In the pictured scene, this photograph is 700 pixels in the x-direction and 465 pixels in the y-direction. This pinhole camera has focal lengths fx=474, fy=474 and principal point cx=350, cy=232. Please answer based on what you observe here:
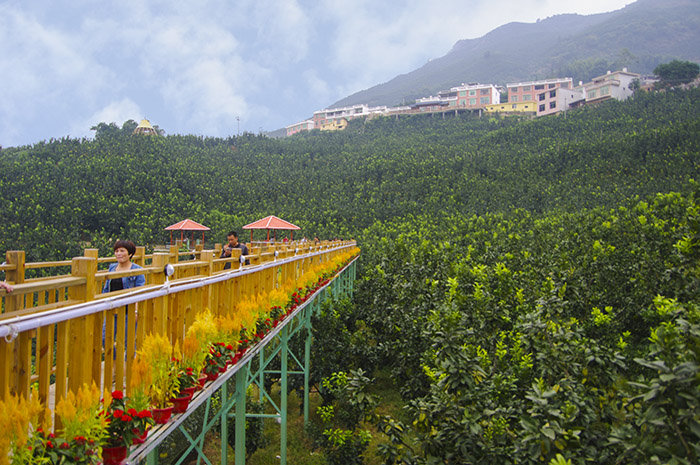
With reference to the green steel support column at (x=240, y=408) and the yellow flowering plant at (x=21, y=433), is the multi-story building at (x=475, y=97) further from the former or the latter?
the yellow flowering plant at (x=21, y=433)

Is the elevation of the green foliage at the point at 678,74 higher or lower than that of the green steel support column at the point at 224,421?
higher

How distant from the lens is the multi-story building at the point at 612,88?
82.4 metres

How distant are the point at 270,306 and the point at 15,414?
4.61 meters

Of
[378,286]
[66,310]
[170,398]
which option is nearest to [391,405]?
[378,286]

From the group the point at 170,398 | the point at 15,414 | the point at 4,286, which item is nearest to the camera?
the point at 15,414

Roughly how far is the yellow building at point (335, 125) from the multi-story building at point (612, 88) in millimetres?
50942

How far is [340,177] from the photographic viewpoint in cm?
6806

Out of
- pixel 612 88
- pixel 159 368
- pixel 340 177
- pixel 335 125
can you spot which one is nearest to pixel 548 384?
pixel 159 368

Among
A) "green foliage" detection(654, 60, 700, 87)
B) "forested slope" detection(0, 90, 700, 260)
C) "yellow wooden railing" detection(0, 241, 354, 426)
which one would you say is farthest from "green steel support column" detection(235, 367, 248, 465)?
"green foliage" detection(654, 60, 700, 87)

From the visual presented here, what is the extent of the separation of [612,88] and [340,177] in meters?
51.8

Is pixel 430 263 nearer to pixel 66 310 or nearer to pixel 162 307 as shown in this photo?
pixel 162 307

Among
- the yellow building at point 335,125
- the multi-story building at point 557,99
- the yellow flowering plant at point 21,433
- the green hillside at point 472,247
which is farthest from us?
the yellow building at point 335,125

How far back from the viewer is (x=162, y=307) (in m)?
3.51

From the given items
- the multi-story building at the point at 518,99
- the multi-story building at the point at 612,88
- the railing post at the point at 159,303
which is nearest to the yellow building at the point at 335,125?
the multi-story building at the point at 518,99
